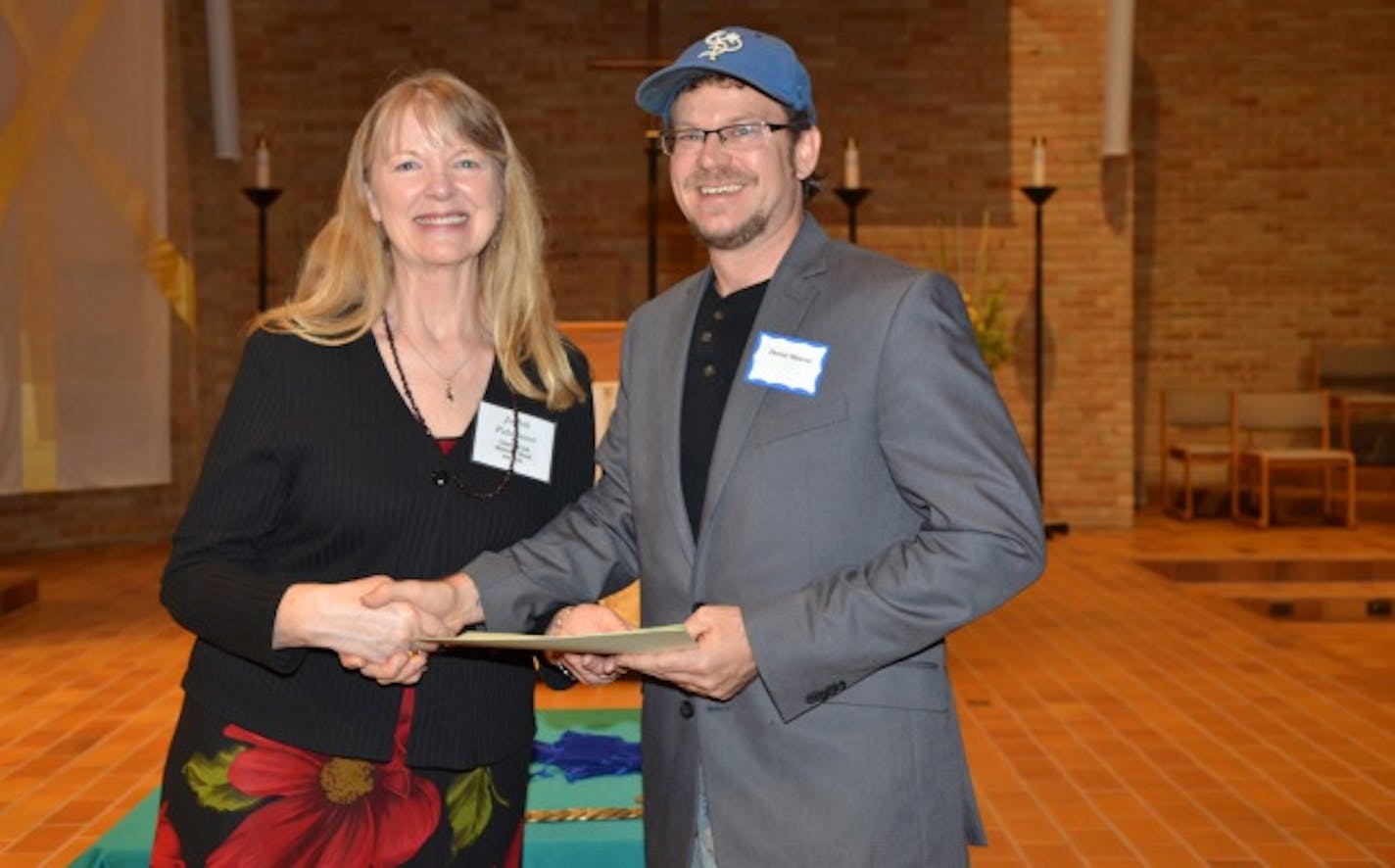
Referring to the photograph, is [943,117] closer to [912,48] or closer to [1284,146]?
[912,48]

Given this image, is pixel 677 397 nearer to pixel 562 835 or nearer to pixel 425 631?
pixel 425 631

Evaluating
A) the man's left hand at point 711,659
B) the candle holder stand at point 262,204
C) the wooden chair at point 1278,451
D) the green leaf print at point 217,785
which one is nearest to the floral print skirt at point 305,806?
the green leaf print at point 217,785

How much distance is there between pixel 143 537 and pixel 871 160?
565 centimetres

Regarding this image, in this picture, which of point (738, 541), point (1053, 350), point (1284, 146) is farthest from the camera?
point (1284, 146)

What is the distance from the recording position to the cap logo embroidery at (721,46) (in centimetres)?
203

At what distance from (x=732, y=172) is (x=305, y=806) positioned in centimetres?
98

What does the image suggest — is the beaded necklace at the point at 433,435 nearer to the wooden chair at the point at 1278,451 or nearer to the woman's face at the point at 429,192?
the woman's face at the point at 429,192

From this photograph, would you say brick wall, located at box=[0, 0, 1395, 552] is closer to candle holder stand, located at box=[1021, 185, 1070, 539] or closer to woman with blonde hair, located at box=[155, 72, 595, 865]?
candle holder stand, located at box=[1021, 185, 1070, 539]

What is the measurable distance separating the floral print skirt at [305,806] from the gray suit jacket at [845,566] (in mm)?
283

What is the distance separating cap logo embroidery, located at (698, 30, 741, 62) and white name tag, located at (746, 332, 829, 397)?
0.36 m

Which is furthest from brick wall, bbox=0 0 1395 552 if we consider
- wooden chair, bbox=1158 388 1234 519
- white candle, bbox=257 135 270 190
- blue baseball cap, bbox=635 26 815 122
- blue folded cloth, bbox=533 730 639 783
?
blue baseball cap, bbox=635 26 815 122

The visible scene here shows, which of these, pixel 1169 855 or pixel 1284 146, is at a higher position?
pixel 1284 146

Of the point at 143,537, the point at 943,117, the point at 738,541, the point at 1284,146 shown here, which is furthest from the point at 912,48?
the point at 738,541

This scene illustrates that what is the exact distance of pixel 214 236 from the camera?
1109 centimetres
